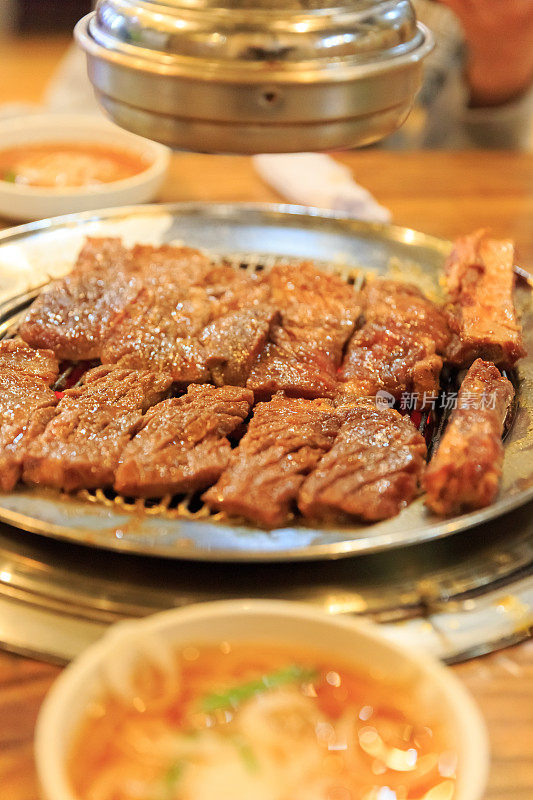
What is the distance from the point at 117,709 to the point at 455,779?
574 millimetres

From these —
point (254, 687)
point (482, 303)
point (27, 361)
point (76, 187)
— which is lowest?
point (76, 187)

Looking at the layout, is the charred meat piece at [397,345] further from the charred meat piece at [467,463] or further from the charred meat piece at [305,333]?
the charred meat piece at [467,463]

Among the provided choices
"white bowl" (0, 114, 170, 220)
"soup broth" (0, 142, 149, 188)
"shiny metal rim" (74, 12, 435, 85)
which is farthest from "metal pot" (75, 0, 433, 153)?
"soup broth" (0, 142, 149, 188)

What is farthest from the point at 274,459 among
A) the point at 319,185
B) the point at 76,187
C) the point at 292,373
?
the point at 76,187

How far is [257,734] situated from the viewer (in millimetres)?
1406

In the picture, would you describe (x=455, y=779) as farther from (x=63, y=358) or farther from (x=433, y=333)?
(x=63, y=358)

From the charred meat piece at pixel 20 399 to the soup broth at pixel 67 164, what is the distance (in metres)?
1.76

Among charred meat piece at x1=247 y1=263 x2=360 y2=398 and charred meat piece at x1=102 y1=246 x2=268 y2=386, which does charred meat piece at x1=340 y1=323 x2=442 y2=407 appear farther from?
charred meat piece at x1=102 y1=246 x2=268 y2=386

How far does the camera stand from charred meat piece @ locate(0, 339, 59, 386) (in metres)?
2.62

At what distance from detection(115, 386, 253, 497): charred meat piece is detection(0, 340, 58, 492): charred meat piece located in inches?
10.9

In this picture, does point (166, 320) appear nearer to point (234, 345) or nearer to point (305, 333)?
point (234, 345)

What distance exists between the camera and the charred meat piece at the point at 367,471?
211 cm

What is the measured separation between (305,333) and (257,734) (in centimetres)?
164

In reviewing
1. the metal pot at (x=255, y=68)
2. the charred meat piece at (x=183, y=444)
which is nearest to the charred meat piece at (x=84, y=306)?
the charred meat piece at (x=183, y=444)
